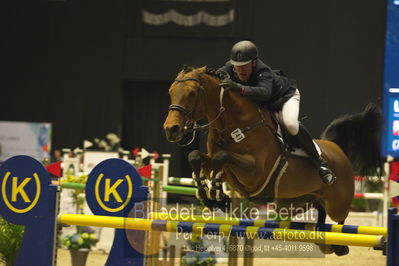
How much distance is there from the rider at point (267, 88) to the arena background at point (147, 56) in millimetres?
7281

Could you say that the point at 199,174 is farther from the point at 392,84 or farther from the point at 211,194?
the point at 392,84

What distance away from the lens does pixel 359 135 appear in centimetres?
477

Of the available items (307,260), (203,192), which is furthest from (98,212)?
(307,260)

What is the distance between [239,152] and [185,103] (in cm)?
46

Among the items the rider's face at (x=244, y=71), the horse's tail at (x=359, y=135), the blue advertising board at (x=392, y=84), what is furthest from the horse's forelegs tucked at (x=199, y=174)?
the blue advertising board at (x=392, y=84)

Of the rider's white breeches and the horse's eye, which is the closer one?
the horse's eye

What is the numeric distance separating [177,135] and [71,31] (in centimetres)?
1099

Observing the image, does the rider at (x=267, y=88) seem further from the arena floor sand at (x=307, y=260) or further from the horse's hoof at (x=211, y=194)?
the arena floor sand at (x=307, y=260)

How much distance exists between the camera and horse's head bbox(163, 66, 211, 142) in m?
3.21

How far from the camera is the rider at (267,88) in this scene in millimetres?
3582

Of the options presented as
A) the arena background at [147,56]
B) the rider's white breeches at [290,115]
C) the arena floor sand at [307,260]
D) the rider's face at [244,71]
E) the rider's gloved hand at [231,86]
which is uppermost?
the arena background at [147,56]

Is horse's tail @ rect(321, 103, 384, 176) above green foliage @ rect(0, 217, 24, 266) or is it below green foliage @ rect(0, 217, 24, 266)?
above

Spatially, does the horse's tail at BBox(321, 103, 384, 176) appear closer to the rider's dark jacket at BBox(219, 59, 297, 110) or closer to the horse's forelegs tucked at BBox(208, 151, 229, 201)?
the rider's dark jacket at BBox(219, 59, 297, 110)

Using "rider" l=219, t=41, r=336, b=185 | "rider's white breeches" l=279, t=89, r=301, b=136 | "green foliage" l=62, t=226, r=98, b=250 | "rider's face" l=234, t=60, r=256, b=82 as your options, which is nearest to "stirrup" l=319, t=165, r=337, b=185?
"rider" l=219, t=41, r=336, b=185
